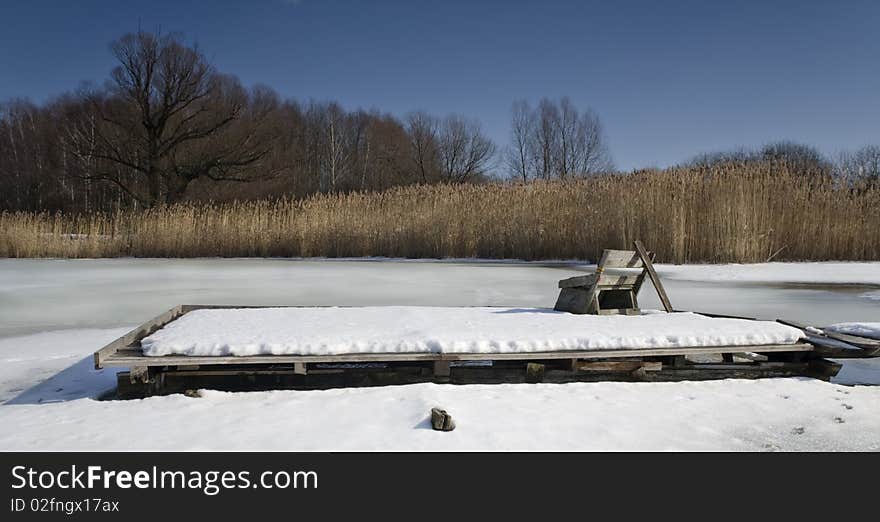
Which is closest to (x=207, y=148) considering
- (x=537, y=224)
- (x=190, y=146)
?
(x=190, y=146)

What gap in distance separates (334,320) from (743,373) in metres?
2.34

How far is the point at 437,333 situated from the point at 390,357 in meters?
0.39

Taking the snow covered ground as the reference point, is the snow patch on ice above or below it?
above

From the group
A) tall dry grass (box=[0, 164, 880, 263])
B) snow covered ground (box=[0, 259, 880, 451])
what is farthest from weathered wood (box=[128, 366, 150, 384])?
tall dry grass (box=[0, 164, 880, 263])

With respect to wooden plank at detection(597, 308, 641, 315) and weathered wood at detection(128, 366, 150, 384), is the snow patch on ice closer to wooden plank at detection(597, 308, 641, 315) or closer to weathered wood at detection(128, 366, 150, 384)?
wooden plank at detection(597, 308, 641, 315)

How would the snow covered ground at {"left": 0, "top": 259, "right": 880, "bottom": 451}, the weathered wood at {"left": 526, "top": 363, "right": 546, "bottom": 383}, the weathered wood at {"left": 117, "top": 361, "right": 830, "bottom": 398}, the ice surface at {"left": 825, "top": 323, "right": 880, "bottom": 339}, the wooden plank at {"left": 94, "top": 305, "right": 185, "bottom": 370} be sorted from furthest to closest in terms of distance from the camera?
the ice surface at {"left": 825, "top": 323, "right": 880, "bottom": 339}, the weathered wood at {"left": 526, "top": 363, "right": 546, "bottom": 383}, the weathered wood at {"left": 117, "top": 361, "right": 830, "bottom": 398}, the wooden plank at {"left": 94, "top": 305, "right": 185, "bottom": 370}, the snow covered ground at {"left": 0, "top": 259, "right": 880, "bottom": 451}

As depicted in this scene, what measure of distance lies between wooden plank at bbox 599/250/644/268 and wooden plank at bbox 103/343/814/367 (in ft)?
3.11

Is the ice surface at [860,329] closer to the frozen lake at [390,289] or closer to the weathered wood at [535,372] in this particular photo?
the frozen lake at [390,289]

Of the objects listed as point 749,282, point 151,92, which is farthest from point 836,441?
point 151,92

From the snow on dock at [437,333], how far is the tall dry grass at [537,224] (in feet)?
19.6

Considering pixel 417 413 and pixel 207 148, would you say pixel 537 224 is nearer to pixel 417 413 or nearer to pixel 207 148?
pixel 417 413

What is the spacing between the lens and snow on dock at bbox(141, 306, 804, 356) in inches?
123
